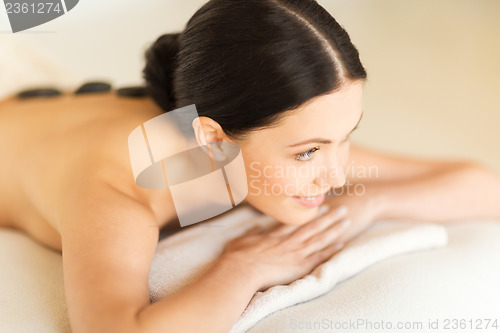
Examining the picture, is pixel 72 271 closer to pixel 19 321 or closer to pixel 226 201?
pixel 19 321

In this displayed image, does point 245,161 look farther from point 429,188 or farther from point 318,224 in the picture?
point 429,188

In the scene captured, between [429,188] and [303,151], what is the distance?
1.63 ft

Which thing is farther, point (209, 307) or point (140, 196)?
point (140, 196)

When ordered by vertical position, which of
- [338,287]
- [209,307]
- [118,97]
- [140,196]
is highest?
[118,97]

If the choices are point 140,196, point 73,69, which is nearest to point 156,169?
point 140,196

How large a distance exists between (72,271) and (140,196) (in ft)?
0.78

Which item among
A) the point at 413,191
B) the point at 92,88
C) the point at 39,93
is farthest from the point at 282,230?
the point at 39,93

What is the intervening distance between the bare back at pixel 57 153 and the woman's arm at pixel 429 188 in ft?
1.77

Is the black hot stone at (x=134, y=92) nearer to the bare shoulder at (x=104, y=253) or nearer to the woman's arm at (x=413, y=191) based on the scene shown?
the bare shoulder at (x=104, y=253)

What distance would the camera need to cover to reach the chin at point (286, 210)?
111cm

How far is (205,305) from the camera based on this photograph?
88 cm

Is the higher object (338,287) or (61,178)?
(61,178)

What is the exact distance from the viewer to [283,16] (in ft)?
3.05

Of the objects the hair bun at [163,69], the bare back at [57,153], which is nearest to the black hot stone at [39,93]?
the bare back at [57,153]
